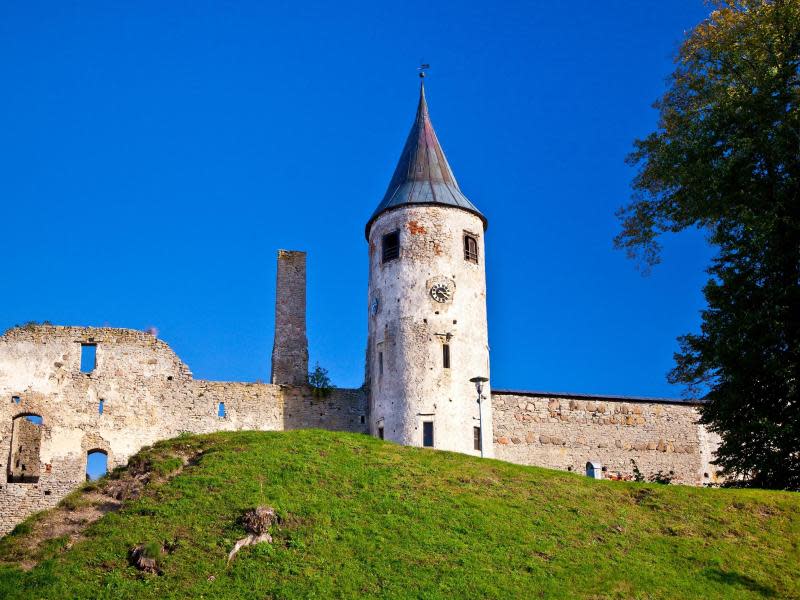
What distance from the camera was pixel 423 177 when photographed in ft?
138

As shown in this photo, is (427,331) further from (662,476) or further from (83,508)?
(83,508)

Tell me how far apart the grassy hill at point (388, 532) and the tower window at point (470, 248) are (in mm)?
10139

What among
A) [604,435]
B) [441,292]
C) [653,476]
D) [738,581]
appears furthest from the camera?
[604,435]

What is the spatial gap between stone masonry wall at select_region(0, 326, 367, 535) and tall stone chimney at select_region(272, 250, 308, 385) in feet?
3.90

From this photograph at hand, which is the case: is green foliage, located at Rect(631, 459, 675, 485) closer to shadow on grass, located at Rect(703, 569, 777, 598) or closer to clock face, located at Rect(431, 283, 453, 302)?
clock face, located at Rect(431, 283, 453, 302)

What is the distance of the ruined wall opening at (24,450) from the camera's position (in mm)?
36928

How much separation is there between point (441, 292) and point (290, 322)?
681 centimetres

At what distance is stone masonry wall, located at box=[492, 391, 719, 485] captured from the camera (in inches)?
1599

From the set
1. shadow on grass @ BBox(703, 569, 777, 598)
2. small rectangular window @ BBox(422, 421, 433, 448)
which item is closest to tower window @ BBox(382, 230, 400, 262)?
small rectangular window @ BBox(422, 421, 433, 448)

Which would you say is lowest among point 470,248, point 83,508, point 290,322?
point 83,508

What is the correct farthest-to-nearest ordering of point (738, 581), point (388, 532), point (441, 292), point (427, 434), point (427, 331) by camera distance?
point (441, 292), point (427, 331), point (427, 434), point (388, 532), point (738, 581)

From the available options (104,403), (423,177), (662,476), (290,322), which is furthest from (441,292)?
(104,403)

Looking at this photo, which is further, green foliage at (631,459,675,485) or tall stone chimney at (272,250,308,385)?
Answer: tall stone chimney at (272,250,308,385)

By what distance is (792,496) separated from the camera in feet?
104
